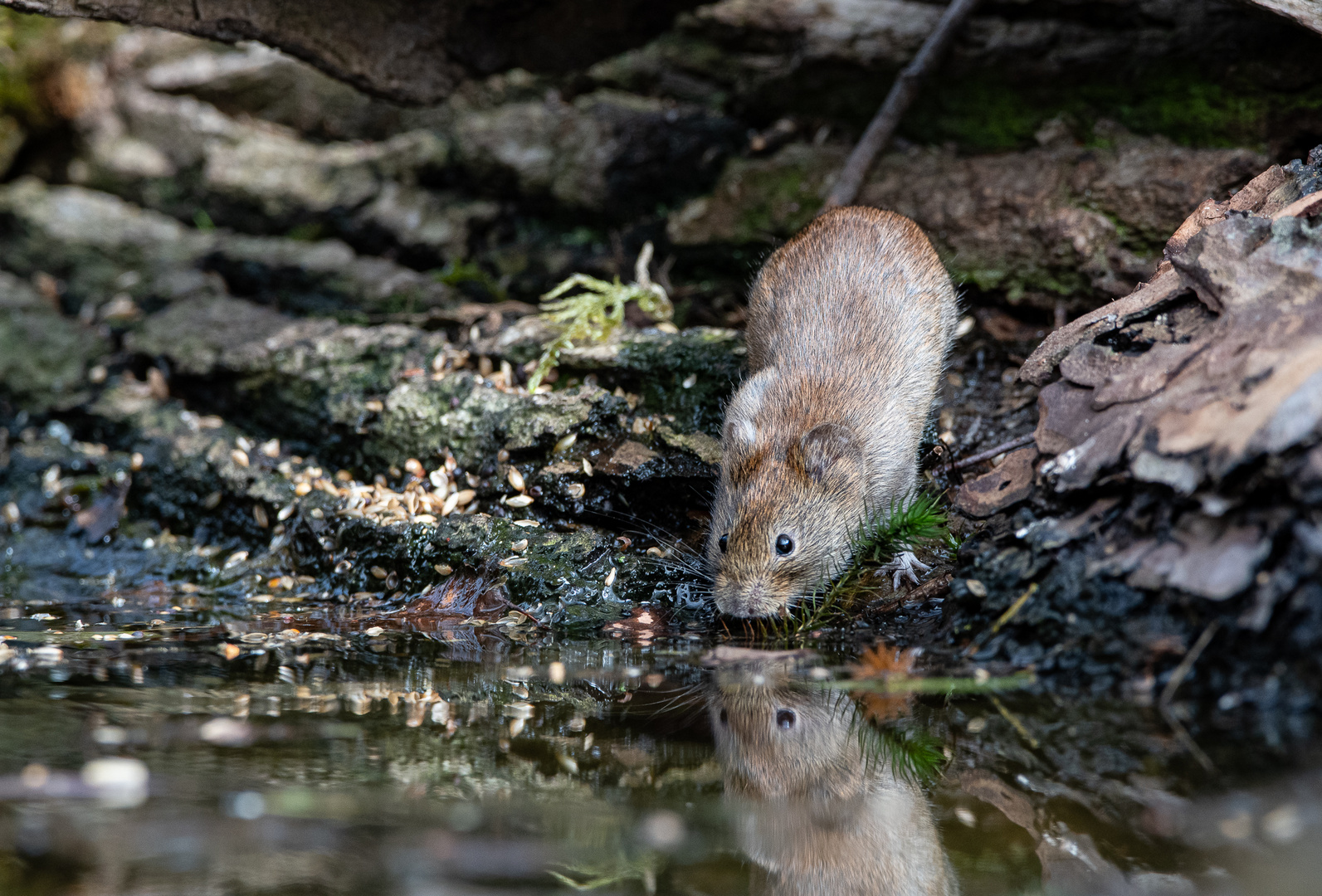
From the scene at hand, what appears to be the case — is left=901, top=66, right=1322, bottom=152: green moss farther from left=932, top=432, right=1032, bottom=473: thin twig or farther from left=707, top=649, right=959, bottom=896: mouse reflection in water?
left=707, top=649, right=959, bottom=896: mouse reflection in water

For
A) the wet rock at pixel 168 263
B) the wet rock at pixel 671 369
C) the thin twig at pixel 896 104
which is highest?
the thin twig at pixel 896 104

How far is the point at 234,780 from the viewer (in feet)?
8.57

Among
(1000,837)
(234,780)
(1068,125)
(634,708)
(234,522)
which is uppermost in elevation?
(1068,125)

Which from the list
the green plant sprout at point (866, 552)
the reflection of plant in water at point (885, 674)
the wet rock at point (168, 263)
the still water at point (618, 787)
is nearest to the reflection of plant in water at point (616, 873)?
the still water at point (618, 787)

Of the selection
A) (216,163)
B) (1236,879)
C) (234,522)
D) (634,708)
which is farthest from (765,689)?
(216,163)

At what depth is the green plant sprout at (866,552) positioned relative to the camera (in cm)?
451

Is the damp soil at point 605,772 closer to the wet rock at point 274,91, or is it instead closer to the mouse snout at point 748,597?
the mouse snout at point 748,597

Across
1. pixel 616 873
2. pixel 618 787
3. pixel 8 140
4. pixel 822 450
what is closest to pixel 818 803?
pixel 618 787

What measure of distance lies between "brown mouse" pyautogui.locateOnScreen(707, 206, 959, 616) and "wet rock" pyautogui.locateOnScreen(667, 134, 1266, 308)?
912 mm

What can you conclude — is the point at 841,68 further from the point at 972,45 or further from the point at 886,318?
the point at 886,318

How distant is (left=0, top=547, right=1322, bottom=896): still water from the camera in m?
2.15

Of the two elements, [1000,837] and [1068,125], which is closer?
[1000,837]

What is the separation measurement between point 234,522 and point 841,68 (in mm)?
5601

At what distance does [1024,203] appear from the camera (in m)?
6.52
